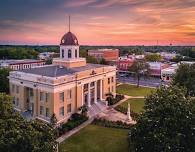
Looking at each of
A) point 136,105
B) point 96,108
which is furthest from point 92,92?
point 136,105

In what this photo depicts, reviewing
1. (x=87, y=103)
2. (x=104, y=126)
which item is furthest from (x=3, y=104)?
(x=87, y=103)

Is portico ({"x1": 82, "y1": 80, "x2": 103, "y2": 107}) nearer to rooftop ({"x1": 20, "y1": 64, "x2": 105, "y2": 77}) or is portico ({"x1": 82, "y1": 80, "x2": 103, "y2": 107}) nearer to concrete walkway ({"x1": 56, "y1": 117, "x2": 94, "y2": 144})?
rooftop ({"x1": 20, "y1": 64, "x2": 105, "y2": 77})

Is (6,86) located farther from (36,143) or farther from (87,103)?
(36,143)

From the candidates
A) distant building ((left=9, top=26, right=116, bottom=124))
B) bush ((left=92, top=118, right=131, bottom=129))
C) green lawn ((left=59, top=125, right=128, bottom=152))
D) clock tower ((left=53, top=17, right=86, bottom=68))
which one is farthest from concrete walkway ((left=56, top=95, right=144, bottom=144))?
clock tower ((left=53, top=17, right=86, bottom=68))

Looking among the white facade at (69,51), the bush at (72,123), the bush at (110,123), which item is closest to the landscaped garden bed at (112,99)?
the bush at (110,123)

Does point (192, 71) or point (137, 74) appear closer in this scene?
point (192, 71)

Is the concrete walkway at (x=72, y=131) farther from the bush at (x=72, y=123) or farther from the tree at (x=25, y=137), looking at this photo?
the tree at (x=25, y=137)
